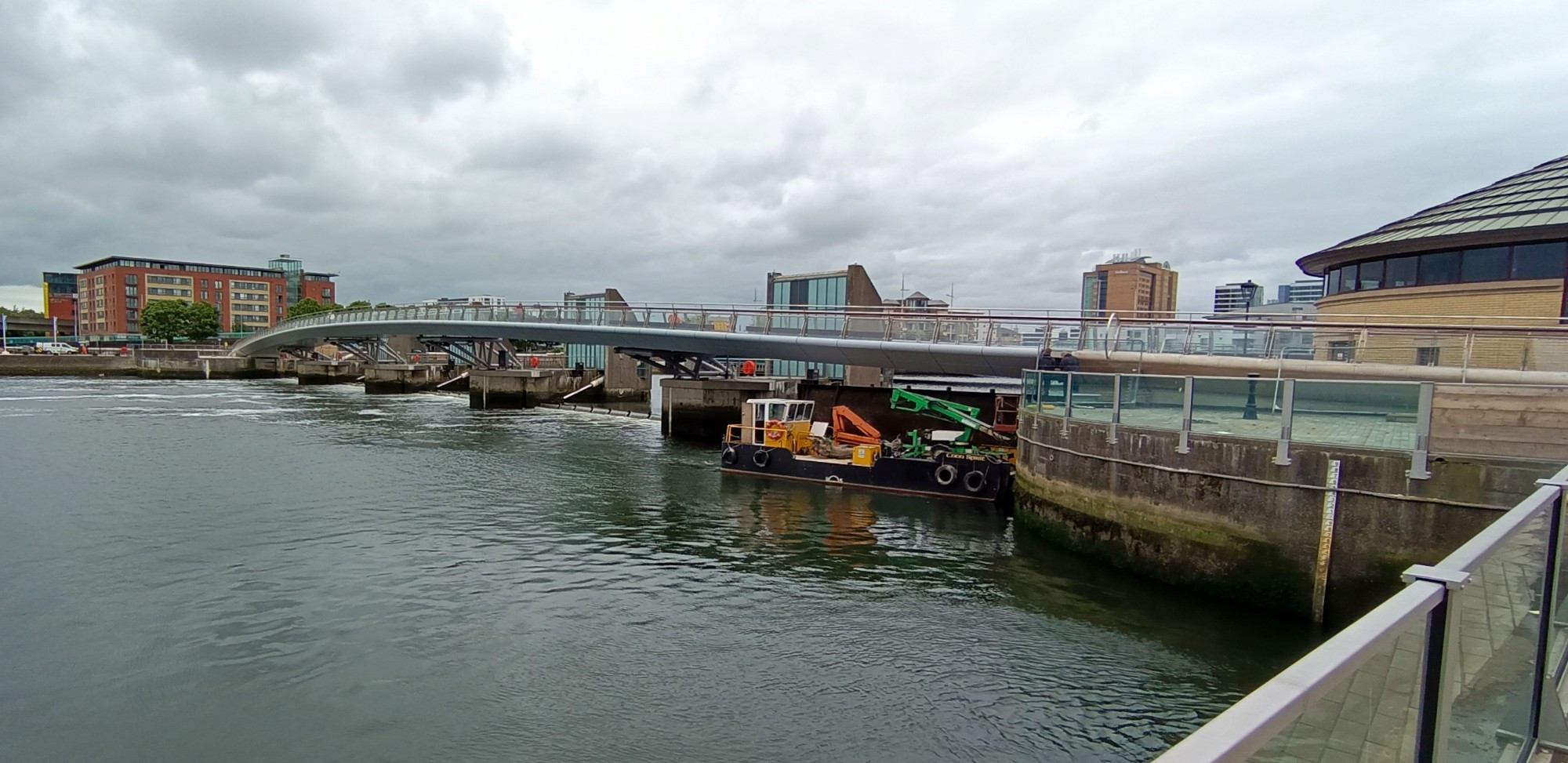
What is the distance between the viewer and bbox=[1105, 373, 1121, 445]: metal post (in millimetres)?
17000

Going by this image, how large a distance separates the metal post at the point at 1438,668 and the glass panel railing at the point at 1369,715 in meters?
0.02

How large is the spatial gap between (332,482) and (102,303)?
16061 centimetres

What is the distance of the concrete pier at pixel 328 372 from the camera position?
8144cm

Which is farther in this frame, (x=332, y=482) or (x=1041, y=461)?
(x=332, y=482)

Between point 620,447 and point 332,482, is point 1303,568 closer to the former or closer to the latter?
point 332,482

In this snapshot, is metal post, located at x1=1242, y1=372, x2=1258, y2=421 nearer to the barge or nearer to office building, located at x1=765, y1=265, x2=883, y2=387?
the barge

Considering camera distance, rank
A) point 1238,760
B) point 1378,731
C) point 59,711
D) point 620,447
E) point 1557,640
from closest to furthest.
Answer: point 1238,760 → point 1378,731 → point 1557,640 → point 59,711 → point 620,447

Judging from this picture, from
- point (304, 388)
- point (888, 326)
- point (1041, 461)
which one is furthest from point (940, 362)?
point (304, 388)

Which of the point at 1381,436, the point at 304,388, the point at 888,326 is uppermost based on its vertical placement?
the point at 888,326

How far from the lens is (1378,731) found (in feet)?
7.26

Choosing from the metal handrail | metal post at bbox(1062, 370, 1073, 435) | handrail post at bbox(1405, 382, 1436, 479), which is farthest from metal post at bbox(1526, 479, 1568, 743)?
metal post at bbox(1062, 370, 1073, 435)

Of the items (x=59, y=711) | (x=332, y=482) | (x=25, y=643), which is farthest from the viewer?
(x=332, y=482)

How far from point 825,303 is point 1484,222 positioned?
1976 inches

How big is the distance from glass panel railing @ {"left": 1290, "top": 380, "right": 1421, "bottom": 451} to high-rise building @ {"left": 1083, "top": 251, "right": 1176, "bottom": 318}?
127m
